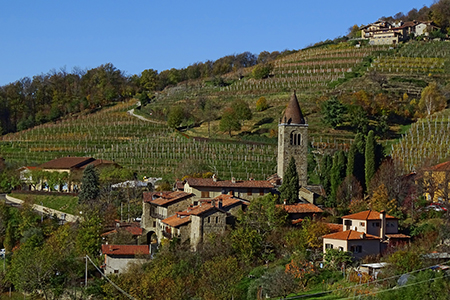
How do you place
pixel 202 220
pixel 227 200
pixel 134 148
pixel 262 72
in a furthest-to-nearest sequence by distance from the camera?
pixel 262 72 < pixel 134 148 < pixel 227 200 < pixel 202 220

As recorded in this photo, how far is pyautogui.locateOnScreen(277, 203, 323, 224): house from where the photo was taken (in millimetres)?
43344

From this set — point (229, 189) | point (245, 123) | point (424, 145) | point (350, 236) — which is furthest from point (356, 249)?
point (245, 123)

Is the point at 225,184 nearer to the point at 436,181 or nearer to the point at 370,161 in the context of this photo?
the point at 370,161

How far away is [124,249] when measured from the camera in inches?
1672

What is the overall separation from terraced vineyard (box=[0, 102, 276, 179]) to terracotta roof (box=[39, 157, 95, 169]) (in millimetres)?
3098

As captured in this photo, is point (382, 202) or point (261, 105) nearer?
point (382, 202)

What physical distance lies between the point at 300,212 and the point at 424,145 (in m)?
20.2

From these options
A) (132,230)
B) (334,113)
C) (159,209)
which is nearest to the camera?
(132,230)

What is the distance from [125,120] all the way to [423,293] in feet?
227

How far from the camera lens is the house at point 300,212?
43344 millimetres

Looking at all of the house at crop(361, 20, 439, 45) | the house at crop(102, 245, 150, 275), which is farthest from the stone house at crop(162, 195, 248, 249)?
the house at crop(361, 20, 439, 45)

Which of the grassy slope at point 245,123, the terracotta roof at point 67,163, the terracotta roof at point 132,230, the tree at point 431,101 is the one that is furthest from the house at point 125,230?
the tree at point 431,101

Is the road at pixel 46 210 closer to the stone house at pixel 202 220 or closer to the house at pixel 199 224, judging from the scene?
the stone house at pixel 202 220

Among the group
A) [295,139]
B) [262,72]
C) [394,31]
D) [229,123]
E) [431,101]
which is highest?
[394,31]
